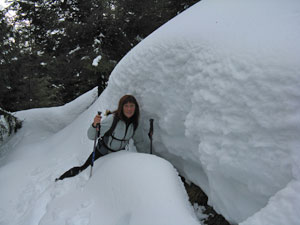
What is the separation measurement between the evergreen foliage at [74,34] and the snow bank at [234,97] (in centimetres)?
520

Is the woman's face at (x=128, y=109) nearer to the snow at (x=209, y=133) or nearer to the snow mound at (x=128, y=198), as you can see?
the snow at (x=209, y=133)

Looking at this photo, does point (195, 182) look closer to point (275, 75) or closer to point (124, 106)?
point (124, 106)

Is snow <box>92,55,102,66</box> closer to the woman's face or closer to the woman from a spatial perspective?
the woman

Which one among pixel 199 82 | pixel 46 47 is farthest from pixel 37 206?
pixel 46 47

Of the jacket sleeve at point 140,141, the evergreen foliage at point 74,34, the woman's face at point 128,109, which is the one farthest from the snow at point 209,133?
the evergreen foliage at point 74,34

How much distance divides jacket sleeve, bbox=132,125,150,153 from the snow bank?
0.97 meters

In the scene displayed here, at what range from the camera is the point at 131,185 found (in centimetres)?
314

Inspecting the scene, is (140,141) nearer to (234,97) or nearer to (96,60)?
(234,97)

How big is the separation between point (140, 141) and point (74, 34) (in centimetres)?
643

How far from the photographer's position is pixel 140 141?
5727 mm

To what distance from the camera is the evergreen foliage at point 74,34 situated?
29.7 feet

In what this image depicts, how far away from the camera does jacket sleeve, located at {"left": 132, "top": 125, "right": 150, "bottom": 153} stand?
558cm

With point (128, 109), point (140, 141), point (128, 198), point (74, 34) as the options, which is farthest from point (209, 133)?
point (74, 34)

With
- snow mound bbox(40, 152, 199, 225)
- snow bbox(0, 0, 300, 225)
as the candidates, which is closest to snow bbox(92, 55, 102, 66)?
snow bbox(0, 0, 300, 225)
